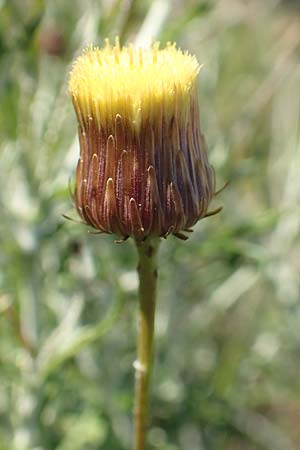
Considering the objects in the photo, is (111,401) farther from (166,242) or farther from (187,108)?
(187,108)

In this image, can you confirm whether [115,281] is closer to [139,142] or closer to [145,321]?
[145,321]

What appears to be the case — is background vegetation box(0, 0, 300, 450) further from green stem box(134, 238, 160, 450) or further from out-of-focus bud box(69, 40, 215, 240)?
out-of-focus bud box(69, 40, 215, 240)

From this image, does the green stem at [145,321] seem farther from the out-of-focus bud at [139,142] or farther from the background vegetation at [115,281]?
the background vegetation at [115,281]

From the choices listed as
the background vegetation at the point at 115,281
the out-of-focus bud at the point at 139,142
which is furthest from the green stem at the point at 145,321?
the background vegetation at the point at 115,281

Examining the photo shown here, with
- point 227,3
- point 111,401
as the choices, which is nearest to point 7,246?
point 111,401

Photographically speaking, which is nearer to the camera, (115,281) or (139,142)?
(139,142)

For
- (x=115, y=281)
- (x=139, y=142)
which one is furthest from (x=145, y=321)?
(x=115, y=281)

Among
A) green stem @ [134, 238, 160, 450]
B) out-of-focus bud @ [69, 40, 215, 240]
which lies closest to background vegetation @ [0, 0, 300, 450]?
green stem @ [134, 238, 160, 450]
